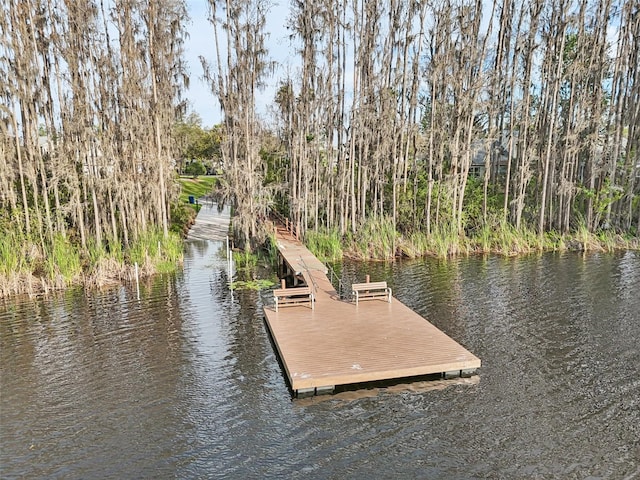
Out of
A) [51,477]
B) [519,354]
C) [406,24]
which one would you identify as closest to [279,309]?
[519,354]

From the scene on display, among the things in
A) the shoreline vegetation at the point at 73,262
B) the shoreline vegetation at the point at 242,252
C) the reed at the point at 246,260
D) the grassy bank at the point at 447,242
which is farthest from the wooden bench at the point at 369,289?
the shoreline vegetation at the point at 73,262

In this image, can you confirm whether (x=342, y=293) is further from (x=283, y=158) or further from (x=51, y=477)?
(x=283, y=158)

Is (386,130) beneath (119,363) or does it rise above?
above

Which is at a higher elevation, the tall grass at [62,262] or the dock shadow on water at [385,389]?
the tall grass at [62,262]

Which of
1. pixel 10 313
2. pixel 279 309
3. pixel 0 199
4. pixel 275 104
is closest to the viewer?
pixel 279 309

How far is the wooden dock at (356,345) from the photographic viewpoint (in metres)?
8.27

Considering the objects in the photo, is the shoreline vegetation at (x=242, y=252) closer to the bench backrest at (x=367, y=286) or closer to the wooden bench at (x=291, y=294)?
the wooden bench at (x=291, y=294)

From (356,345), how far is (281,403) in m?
2.24

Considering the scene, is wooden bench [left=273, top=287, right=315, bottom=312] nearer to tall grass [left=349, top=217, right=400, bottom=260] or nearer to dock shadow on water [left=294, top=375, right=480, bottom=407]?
dock shadow on water [left=294, top=375, right=480, bottom=407]

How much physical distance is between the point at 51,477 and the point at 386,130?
66.9ft

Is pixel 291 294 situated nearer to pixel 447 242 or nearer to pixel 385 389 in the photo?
pixel 385 389

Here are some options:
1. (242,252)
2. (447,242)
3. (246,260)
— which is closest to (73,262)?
(246,260)

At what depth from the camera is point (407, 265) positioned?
1947 centimetres

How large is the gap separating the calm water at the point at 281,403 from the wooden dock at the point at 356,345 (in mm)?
321
